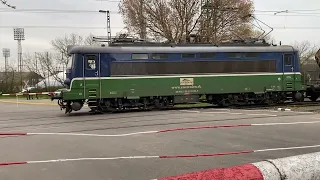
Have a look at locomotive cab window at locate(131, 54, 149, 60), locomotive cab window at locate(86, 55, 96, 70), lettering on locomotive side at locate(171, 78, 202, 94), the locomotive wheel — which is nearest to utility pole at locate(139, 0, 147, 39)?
lettering on locomotive side at locate(171, 78, 202, 94)

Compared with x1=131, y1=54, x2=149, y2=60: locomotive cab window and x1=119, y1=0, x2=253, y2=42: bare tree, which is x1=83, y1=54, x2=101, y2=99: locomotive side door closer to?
x1=131, y1=54, x2=149, y2=60: locomotive cab window

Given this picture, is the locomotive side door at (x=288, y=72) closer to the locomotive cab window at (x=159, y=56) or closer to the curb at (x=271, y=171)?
the locomotive cab window at (x=159, y=56)

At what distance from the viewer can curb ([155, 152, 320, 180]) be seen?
353 cm

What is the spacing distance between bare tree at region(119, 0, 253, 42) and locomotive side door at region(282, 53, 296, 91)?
468 inches

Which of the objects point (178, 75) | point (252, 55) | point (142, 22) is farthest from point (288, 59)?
point (142, 22)

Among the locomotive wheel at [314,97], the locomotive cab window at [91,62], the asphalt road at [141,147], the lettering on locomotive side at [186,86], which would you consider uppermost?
the locomotive cab window at [91,62]

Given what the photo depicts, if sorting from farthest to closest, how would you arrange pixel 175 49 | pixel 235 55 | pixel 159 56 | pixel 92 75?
pixel 235 55 < pixel 175 49 < pixel 159 56 < pixel 92 75

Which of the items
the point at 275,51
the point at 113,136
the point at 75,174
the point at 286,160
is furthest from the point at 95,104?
the point at 286,160

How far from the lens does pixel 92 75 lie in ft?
65.9

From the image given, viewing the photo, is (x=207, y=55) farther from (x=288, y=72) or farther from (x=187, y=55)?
(x=288, y=72)

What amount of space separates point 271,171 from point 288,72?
2112cm

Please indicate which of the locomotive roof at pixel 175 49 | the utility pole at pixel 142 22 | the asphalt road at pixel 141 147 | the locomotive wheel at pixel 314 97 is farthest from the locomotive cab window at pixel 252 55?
the utility pole at pixel 142 22

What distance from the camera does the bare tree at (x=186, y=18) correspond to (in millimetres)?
35781

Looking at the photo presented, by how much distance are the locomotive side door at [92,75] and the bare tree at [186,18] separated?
15.9 m
